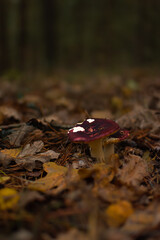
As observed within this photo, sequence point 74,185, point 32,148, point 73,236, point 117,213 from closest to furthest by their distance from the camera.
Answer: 1. point 73,236
2. point 117,213
3. point 74,185
4. point 32,148

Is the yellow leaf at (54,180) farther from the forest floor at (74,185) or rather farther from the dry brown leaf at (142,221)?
the dry brown leaf at (142,221)

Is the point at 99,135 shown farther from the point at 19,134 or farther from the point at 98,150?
the point at 19,134

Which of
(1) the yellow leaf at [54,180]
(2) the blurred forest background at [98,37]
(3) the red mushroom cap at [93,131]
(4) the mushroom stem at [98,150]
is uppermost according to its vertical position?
(2) the blurred forest background at [98,37]

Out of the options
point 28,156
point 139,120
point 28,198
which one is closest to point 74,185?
point 28,198

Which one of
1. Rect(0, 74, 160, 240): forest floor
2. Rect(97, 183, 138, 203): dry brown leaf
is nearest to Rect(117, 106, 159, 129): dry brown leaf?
Rect(0, 74, 160, 240): forest floor

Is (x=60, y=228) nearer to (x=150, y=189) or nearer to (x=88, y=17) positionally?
(x=150, y=189)

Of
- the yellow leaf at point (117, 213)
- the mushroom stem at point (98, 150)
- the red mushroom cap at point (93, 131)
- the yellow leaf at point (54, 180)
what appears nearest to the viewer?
the yellow leaf at point (117, 213)

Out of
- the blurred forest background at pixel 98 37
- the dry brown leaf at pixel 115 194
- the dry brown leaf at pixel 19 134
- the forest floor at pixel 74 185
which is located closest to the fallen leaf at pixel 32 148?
the forest floor at pixel 74 185
